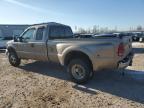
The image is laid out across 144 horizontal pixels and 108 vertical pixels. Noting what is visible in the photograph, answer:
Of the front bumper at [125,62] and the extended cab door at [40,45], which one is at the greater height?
the extended cab door at [40,45]

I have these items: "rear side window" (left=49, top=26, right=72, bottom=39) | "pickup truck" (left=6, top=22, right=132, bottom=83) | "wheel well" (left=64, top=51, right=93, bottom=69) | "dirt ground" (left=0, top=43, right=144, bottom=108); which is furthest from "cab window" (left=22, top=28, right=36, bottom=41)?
"wheel well" (left=64, top=51, right=93, bottom=69)

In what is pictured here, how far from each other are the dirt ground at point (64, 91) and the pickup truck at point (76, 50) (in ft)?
1.93

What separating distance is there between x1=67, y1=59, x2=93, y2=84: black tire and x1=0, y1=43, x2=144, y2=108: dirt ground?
0.21m

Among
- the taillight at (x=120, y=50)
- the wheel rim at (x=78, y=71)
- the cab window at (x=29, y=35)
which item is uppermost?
the cab window at (x=29, y=35)

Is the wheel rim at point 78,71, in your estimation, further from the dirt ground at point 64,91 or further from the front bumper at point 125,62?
the front bumper at point 125,62

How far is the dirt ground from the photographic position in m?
5.32

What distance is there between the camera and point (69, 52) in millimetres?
7164

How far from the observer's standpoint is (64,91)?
6.34 metres

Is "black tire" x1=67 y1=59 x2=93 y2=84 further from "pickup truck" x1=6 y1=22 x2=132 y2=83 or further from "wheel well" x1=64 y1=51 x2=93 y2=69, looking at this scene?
"wheel well" x1=64 y1=51 x2=93 y2=69

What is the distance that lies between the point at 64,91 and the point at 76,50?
138cm

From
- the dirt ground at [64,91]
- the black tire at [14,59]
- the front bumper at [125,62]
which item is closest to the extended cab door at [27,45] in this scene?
the black tire at [14,59]

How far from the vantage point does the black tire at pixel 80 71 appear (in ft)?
22.4

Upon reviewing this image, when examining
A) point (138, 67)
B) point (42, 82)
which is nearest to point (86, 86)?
point (42, 82)

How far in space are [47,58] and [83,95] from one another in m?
2.77
